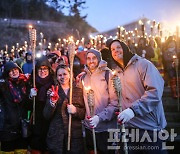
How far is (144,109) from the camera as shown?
11.7 feet

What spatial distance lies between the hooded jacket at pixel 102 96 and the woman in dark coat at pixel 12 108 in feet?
4.26

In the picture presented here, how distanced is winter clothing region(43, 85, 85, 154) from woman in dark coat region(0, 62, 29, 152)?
86 centimetres

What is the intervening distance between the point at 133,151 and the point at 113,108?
0.64 m

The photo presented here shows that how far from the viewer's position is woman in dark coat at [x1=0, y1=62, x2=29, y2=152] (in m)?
5.17

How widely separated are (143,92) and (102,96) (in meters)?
0.77

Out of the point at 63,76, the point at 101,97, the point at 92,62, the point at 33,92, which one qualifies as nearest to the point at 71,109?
the point at 101,97

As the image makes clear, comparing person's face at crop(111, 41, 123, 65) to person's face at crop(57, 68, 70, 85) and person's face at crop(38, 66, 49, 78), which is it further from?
person's face at crop(38, 66, 49, 78)

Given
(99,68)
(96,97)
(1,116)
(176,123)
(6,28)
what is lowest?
(176,123)

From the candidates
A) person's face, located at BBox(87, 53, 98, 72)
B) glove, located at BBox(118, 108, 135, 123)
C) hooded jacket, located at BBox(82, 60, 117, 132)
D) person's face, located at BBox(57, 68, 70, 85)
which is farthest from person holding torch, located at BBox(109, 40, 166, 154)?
person's face, located at BBox(57, 68, 70, 85)

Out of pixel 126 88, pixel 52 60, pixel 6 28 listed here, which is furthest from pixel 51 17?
pixel 126 88

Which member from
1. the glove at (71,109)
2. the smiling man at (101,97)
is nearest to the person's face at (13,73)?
the smiling man at (101,97)

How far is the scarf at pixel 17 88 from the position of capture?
5.20 meters

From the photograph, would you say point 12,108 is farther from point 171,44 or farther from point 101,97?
point 171,44

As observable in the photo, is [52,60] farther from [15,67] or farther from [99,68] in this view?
[99,68]
